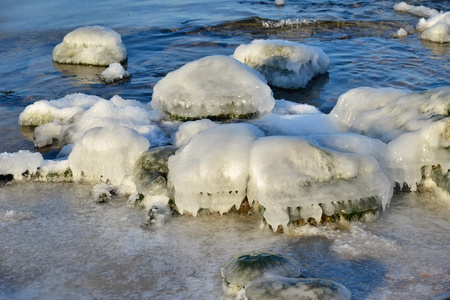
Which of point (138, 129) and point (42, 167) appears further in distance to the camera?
point (138, 129)

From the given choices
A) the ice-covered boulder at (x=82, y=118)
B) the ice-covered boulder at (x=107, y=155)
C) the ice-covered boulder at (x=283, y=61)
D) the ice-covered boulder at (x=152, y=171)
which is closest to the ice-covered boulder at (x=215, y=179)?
the ice-covered boulder at (x=152, y=171)

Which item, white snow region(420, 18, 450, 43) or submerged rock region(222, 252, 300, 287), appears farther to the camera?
white snow region(420, 18, 450, 43)

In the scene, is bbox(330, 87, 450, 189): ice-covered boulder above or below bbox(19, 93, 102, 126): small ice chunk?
above

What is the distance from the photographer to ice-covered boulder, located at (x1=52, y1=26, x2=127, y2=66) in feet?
28.0

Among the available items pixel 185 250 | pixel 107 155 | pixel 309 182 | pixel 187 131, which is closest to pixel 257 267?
pixel 185 250

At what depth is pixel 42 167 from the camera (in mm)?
4844

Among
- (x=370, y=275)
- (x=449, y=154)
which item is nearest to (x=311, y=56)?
Answer: (x=449, y=154)

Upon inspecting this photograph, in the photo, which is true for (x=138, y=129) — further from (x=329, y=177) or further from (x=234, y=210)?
(x=329, y=177)

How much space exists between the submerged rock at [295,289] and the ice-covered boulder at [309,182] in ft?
2.64

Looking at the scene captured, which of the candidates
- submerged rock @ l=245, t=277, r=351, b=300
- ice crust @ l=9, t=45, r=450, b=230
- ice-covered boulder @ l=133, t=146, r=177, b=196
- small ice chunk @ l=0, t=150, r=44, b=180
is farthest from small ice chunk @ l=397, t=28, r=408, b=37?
submerged rock @ l=245, t=277, r=351, b=300

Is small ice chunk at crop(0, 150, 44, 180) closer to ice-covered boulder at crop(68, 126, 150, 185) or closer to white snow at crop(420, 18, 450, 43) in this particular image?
ice-covered boulder at crop(68, 126, 150, 185)

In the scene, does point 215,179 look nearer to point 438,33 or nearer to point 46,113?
point 46,113

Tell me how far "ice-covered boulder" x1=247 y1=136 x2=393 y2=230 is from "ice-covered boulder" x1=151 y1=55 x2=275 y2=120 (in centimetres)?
166

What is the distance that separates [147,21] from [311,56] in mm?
4673
